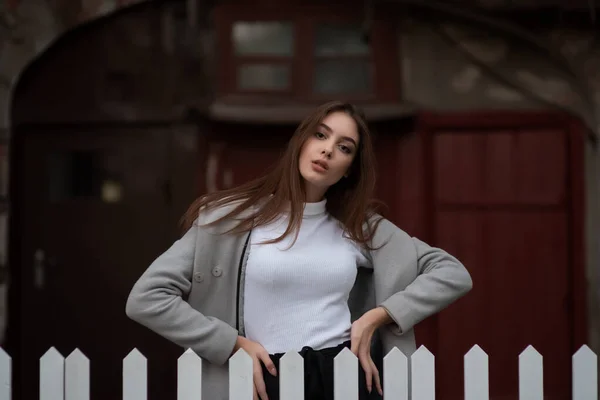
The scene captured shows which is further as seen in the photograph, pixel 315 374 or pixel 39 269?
pixel 39 269

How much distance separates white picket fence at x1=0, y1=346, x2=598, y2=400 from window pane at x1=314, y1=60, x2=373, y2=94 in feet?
9.34

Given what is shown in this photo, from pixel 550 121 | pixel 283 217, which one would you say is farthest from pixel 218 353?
pixel 550 121

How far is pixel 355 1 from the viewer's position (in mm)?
4914

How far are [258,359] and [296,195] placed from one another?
0.45 m

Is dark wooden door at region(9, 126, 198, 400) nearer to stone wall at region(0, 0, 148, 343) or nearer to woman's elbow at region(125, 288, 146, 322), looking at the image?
stone wall at region(0, 0, 148, 343)

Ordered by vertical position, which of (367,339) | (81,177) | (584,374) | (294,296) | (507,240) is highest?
(81,177)

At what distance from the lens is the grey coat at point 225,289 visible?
2.16m

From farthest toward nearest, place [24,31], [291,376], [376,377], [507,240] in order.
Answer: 1. [507,240]
2. [24,31]
3. [376,377]
4. [291,376]

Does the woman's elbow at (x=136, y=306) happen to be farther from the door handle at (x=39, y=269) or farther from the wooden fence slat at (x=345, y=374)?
the door handle at (x=39, y=269)

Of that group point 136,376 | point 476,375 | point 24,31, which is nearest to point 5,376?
point 136,376

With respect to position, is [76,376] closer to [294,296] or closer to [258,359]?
[258,359]

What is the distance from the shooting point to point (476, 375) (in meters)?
2.30

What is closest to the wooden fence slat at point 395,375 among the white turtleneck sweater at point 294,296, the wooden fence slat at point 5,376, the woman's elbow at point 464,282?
the white turtleneck sweater at point 294,296

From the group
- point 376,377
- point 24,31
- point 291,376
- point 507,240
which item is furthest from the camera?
point 507,240
